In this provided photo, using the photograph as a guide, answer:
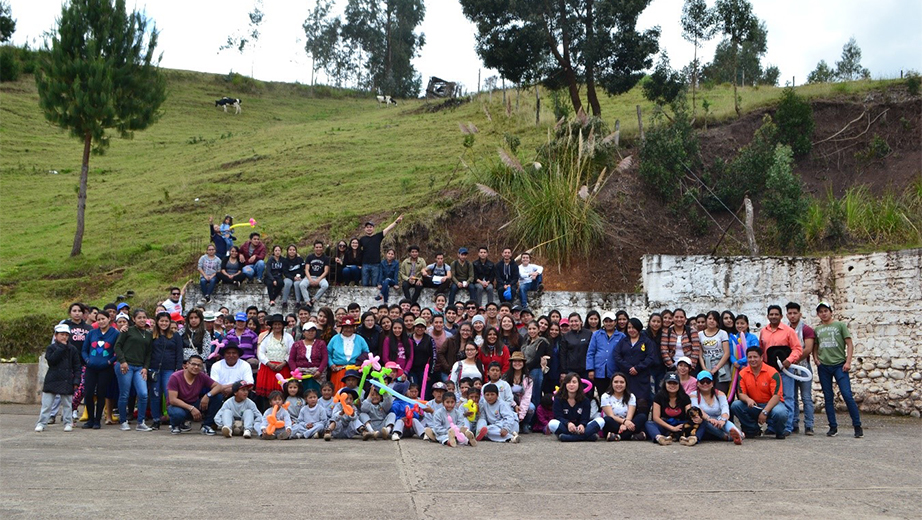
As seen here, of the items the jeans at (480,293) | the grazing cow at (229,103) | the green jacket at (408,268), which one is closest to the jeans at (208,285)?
the green jacket at (408,268)

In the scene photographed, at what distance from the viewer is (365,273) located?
16.3 meters

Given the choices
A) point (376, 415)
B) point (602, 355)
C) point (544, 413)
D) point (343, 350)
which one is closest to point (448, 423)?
point (376, 415)

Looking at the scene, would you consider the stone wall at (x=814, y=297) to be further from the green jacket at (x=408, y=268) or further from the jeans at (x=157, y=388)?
the jeans at (x=157, y=388)

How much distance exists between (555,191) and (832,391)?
8147 millimetres

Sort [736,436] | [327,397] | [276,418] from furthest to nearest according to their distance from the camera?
[327,397]
[276,418]
[736,436]

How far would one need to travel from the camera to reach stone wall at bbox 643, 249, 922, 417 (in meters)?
13.1

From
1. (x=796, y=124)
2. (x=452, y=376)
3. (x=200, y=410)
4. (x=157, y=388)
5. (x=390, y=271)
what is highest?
(x=796, y=124)

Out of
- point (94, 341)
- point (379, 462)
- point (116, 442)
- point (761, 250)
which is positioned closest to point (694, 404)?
point (379, 462)

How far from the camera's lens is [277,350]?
39.3 ft

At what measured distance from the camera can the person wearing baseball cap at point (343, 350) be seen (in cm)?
1173

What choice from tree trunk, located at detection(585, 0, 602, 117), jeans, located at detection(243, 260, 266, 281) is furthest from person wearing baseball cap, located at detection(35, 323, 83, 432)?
tree trunk, located at detection(585, 0, 602, 117)

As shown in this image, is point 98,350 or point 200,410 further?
point 98,350

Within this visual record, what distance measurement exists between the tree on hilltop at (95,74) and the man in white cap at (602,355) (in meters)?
17.1

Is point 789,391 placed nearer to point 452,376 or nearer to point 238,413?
point 452,376
